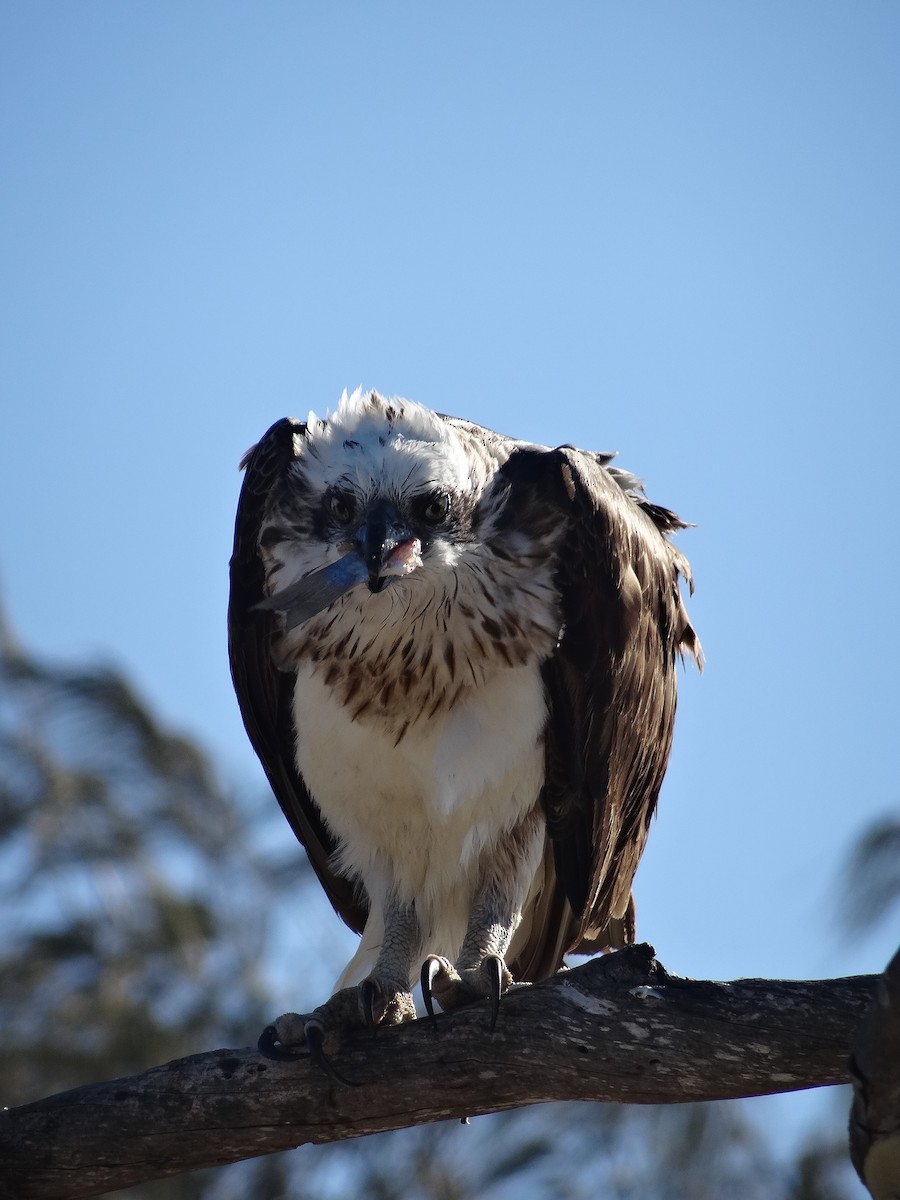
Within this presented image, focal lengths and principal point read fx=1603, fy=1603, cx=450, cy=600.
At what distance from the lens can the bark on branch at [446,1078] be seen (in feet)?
13.5

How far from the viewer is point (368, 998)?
16.1ft

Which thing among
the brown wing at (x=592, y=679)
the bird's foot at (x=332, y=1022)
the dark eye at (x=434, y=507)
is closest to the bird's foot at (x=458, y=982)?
the bird's foot at (x=332, y=1022)

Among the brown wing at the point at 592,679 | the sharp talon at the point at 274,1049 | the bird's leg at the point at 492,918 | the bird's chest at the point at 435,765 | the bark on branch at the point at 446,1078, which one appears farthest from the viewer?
the brown wing at the point at 592,679

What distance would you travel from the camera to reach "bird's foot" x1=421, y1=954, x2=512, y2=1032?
488 cm

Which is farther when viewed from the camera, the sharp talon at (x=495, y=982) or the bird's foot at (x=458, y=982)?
the bird's foot at (x=458, y=982)

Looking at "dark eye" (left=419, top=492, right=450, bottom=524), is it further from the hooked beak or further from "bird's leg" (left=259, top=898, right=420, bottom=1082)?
"bird's leg" (left=259, top=898, right=420, bottom=1082)

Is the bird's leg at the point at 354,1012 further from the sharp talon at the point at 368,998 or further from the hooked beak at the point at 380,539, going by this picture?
the hooked beak at the point at 380,539

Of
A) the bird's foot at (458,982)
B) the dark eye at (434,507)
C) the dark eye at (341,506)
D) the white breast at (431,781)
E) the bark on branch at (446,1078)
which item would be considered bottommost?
the bark on branch at (446,1078)

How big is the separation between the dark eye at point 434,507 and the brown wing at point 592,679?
1.33ft

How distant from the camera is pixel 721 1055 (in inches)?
161

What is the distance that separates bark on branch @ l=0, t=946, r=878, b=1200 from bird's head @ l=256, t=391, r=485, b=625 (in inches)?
52.2

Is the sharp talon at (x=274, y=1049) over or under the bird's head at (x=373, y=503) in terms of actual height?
under

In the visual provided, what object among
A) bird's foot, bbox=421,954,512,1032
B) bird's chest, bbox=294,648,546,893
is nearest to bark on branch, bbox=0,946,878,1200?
bird's foot, bbox=421,954,512,1032

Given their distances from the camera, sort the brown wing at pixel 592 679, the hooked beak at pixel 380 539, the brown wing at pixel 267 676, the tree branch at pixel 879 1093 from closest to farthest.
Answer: the tree branch at pixel 879 1093 → the hooked beak at pixel 380 539 → the brown wing at pixel 592 679 → the brown wing at pixel 267 676
